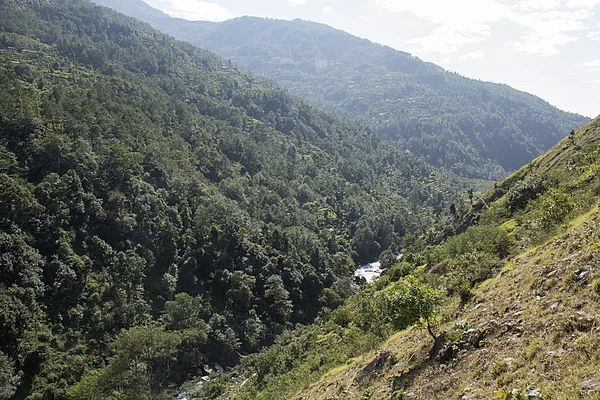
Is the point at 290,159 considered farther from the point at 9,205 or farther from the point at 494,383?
the point at 494,383

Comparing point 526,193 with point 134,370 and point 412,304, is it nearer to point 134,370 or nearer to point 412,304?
point 412,304

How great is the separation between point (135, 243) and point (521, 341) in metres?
83.2

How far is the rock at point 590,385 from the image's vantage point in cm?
1106

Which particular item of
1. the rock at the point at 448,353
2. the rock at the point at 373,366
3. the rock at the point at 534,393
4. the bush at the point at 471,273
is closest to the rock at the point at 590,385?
the rock at the point at 534,393

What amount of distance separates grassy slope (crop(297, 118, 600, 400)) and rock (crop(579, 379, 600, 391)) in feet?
0.53

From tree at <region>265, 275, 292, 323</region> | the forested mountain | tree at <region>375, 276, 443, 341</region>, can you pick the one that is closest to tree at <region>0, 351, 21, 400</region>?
the forested mountain

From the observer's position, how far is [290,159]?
182375 millimetres

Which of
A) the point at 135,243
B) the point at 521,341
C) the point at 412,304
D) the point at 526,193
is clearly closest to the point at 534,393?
the point at 521,341

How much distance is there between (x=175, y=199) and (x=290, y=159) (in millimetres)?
85601

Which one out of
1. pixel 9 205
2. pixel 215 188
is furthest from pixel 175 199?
pixel 9 205

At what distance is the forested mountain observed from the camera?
5988 centimetres

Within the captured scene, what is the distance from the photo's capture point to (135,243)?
86.1 meters

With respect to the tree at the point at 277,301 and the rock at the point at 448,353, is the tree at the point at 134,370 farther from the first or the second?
the rock at the point at 448,353

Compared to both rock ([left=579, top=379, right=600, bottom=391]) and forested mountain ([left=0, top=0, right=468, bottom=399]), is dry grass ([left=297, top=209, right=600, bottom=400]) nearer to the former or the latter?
rock ([left=579, top=379, right=600, bottom=391])
